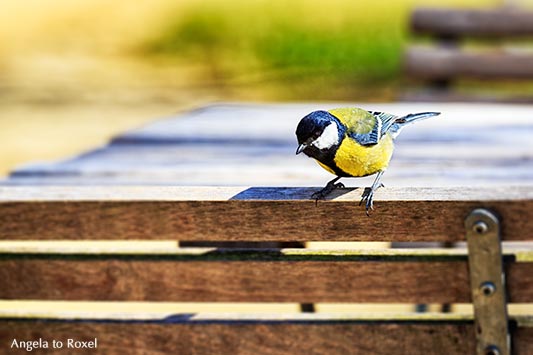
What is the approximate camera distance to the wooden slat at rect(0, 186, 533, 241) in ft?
5.16

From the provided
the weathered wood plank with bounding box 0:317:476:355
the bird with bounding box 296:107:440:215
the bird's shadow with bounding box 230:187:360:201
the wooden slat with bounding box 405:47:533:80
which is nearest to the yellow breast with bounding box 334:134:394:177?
the bird with bounding box 296:107:440:215

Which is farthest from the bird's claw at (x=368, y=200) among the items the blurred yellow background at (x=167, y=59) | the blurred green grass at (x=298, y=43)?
the blurred green grass at (x=298, y=43)

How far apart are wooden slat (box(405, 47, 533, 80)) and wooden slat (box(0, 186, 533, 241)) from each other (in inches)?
155

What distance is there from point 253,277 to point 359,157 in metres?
0.42

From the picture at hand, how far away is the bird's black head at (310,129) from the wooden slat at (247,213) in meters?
0.20

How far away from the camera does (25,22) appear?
13.8 m

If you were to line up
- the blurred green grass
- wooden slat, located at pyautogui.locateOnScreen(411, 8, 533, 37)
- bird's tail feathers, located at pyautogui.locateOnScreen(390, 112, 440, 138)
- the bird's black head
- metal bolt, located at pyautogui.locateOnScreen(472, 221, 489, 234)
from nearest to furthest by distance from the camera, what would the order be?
metal bolt, located at pyautogui.locateOnScreen(472, 221, 489, 234) < the bird's black head < bird's tail feathers, located at pyautogui.locateOnScreen(390, 112, 440, 138) < wooden slat, located at pyautogui.locateOnScreen(411, 8, 533, 37) < the blurred green grass

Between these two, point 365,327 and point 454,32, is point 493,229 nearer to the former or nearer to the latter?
point 365,327

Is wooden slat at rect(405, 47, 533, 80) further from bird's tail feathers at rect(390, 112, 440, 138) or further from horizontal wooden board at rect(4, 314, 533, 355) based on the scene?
horizontal wooden board at rect(4, 314, 533, 355)

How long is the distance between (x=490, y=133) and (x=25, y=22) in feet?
38.4

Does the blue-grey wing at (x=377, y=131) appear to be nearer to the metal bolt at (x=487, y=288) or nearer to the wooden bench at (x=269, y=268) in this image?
the wooden bench at (x=269, y=268)

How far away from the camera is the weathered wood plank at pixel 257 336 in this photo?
1681mm

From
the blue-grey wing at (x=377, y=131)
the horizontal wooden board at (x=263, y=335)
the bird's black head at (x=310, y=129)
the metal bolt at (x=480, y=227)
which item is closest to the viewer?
the metal bolt at (x=480, y=227)

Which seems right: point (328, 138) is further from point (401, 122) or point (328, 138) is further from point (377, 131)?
point (401, 122)
